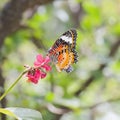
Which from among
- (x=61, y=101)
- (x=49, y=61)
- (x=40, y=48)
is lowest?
(x=49, y=61)

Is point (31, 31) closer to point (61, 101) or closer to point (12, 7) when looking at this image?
point (12, 7)

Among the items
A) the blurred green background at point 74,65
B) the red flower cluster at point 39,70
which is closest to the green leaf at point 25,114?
the red flower cluster at point 39,70

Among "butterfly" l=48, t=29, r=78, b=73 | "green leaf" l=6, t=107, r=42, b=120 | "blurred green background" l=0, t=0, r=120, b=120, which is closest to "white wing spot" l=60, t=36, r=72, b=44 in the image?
"butterfly" l=48, t=29, r=78, b=73

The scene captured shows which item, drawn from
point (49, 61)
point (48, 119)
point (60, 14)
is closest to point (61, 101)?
point (48, 119)

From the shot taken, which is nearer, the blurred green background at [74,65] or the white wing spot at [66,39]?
the white wing spot at [66,39]

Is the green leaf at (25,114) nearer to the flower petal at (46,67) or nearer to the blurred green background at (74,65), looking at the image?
the flower petal at (46,67)

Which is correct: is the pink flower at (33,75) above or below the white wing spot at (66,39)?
below

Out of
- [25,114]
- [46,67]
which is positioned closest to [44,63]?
[46,67]

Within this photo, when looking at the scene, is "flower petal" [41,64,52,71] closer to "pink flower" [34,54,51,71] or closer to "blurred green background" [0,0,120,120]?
"pink flower" [34,54,51,71]
